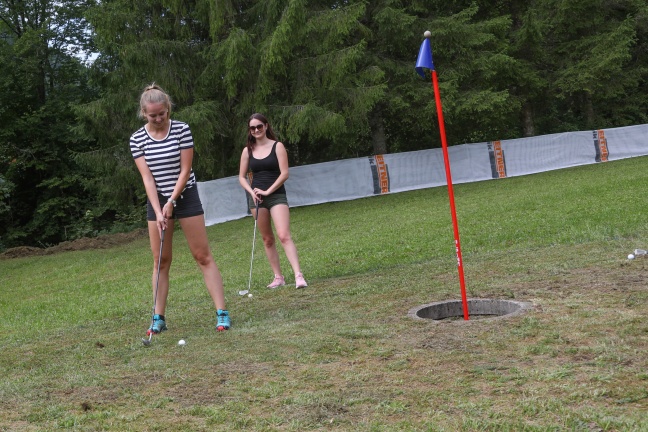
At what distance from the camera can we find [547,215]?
12.9 metres

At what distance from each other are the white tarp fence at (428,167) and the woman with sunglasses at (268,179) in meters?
14.3

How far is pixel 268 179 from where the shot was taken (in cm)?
834

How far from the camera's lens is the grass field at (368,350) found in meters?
3.83

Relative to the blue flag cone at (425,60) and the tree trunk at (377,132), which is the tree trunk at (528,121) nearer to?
the tree trunk at (377,132)

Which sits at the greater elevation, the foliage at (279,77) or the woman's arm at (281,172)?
the foliage at (279,77)

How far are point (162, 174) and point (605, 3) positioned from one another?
32.7 m

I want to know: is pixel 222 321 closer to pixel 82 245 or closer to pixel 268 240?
pixel 268 240

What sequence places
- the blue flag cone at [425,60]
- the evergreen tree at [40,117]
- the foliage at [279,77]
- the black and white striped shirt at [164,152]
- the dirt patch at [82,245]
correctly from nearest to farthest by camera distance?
the blue flag cone at [425,60] < the black and white striped shirt at [164,152] < the dirt patch at [82,245] < the foliage at [279,77] < the evergreen tree at [40,117]

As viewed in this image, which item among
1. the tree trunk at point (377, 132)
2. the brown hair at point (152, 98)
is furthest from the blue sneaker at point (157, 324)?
the tree trunk at point (377, 132)

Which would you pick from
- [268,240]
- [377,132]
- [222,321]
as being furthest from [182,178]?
[377,132]

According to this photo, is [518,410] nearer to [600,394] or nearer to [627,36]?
[600,394]

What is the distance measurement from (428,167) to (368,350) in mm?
22970

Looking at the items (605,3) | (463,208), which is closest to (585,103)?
(605,3)

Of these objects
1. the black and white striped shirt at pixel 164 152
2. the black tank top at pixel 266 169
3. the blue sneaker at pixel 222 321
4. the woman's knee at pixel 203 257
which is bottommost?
the blue sneaker at pixel 222 321
